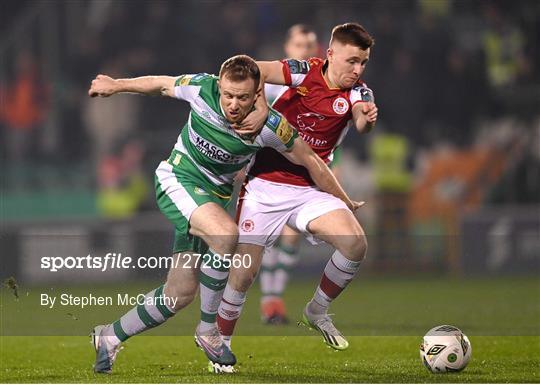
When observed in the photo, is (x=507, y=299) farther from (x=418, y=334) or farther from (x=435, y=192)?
(x=435, y=192)

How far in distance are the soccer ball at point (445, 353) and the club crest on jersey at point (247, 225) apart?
127cm

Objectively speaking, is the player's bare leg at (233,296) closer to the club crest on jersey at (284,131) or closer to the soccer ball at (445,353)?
the club crest on jersey at (284,131)

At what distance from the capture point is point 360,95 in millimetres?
7652

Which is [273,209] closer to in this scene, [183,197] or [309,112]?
[309,112]

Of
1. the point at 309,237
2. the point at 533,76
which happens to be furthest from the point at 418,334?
the point at 533,76

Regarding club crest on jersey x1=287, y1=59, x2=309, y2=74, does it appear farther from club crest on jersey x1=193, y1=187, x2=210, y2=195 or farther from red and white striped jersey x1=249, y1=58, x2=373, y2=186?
club crest on jersey x1=193, y1=187, x2=210, y2=195

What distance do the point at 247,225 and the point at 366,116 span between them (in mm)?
1092

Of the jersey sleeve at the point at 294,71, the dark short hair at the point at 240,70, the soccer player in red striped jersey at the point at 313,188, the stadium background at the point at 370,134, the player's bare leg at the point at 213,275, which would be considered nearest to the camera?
the dark short hair at the point at 240,70

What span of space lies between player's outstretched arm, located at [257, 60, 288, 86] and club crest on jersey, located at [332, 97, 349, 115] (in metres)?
0.34

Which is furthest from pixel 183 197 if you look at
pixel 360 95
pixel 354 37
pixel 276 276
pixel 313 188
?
pixel 276 276

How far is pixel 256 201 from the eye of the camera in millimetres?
7824

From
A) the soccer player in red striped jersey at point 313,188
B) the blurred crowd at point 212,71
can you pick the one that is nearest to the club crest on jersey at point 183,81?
the soccer player in red striped jersey at point 313,188

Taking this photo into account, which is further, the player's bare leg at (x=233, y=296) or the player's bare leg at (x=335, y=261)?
the player's bare leg at (x=233, y=296)

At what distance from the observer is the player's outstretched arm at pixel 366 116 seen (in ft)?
23.5
